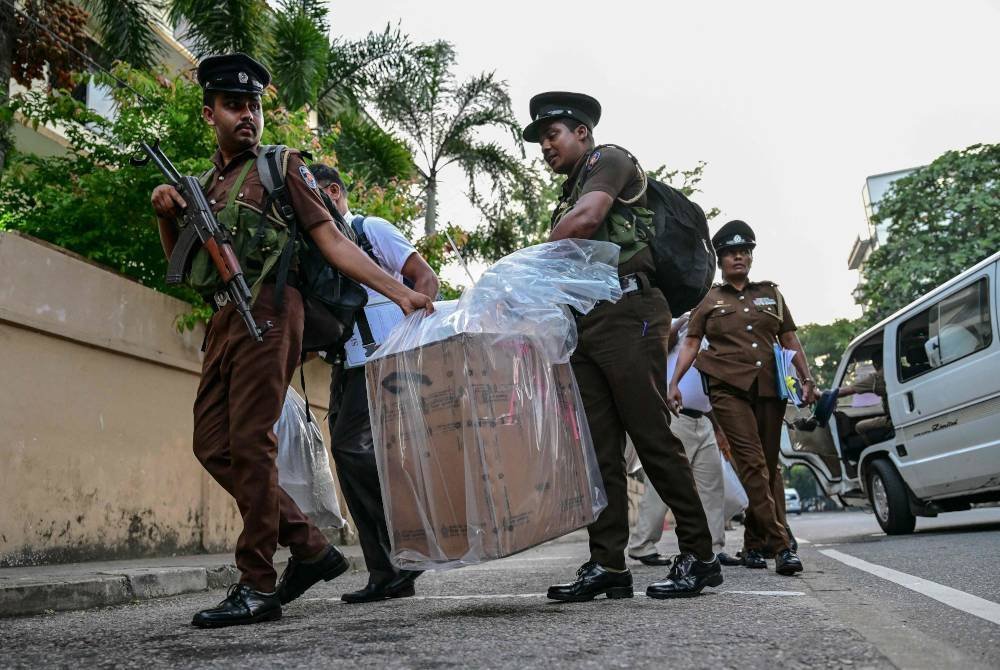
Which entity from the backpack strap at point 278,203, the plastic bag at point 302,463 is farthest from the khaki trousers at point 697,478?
the backpack strap at point 278,203

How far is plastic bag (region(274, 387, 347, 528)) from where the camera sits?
194 inches

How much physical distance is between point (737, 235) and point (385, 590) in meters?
2.90

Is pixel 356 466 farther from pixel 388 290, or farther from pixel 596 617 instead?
pixel 596 617

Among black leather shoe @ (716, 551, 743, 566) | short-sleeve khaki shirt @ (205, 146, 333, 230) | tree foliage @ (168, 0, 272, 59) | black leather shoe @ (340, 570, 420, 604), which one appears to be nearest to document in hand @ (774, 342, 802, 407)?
black leather shoe @ (716, 551, 743, 566)

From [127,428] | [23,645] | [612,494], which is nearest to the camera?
[23,645]

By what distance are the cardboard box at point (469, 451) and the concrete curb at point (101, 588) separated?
187 centimetres

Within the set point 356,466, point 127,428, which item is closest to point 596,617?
point 356,466

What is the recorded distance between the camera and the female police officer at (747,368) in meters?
5.34

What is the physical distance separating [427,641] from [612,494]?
120 cm

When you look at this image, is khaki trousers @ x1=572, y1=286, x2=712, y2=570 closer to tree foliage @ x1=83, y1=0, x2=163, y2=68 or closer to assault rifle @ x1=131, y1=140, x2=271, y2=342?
assault rifle @ x1=131, y1=140, x2=271, y2=342

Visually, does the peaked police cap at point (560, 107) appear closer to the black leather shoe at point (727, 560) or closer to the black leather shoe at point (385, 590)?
the black leather shoe at point (385, 590)

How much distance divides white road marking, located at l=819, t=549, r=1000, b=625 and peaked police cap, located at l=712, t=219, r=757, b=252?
6.03ft

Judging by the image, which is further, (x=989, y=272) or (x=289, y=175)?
(x=989, y=272)

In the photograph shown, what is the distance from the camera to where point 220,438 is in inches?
132
